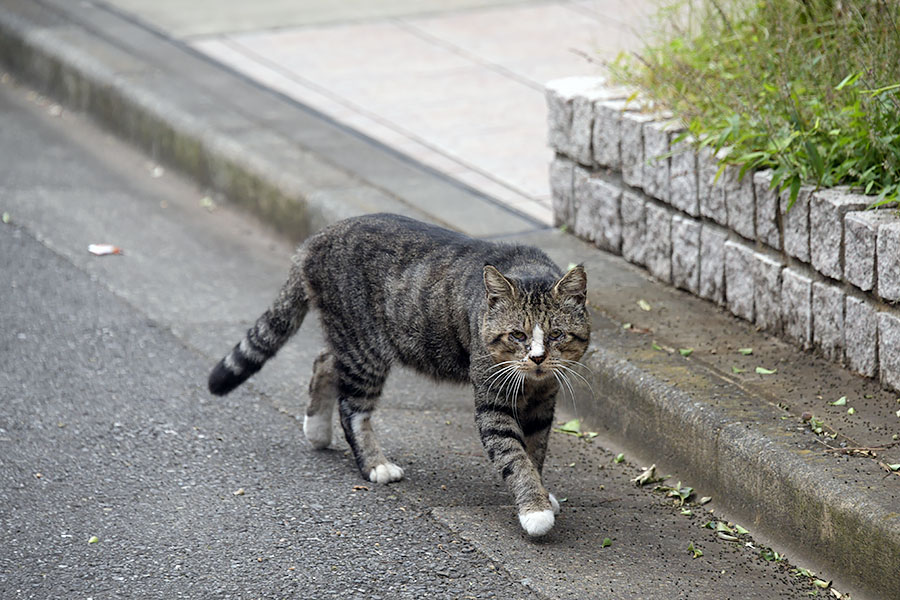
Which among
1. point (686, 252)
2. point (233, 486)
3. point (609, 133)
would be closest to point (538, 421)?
point (233, 486)

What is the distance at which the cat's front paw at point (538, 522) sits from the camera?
4043 mm

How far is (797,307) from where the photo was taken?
487 cm

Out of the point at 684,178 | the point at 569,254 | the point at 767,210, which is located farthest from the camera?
the point at 569,254

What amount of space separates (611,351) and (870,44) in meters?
1.67

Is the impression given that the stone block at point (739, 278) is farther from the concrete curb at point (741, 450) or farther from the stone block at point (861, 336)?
the stone block at point (861, 336)

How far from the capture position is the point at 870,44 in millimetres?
4973

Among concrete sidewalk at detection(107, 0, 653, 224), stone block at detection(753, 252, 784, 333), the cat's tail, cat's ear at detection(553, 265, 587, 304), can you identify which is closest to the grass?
stone block at detection(753, 252, 784, 333)

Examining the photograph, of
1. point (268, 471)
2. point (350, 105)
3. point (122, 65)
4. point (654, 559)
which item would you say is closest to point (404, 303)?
point (268, 471)

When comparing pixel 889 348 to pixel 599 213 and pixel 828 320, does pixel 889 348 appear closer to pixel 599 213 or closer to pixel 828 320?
pixel 828 320

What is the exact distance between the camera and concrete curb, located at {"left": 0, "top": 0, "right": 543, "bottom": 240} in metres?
6.64

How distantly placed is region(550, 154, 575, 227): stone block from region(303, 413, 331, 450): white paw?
2059 mm

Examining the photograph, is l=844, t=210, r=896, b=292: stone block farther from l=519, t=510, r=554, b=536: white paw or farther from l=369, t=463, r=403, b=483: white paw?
l=369, t=463, r=403, b=483: white paw

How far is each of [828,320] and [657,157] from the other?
1174mm

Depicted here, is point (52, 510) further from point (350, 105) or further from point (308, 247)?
point (350, 105)
